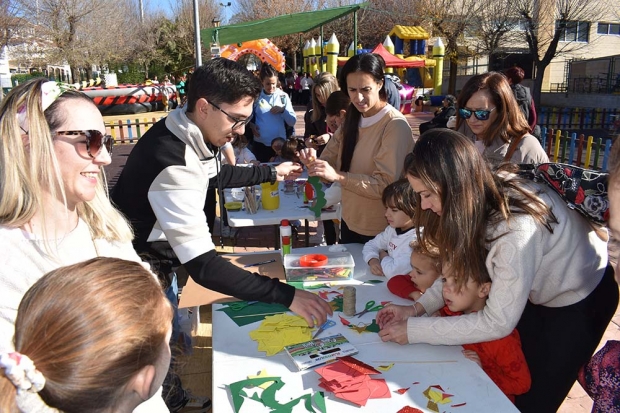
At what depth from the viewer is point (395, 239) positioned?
266 cm

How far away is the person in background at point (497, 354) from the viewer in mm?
1757

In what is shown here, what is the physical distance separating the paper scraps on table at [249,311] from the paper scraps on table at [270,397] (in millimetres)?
426

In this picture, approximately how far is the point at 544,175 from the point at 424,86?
25150 mm

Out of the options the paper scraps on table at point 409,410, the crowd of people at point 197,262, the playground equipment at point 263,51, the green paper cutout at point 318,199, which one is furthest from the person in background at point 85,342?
the playground equipment at point 263,51

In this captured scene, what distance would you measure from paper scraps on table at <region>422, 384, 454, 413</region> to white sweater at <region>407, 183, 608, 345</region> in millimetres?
225

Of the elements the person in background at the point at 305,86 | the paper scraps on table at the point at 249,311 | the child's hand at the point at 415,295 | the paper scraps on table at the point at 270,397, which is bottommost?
the paper scraps on table at the point at 270,397

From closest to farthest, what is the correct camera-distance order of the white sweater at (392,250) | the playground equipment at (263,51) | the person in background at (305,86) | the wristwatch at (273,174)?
the white sweater at (392,250)
the wristwatch at (273,174)
the playground equipment at (263,51)
the person in background at (305,86)

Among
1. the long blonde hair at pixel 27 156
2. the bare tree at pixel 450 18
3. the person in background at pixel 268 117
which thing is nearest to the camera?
the long blonde hair at pixel 27 156

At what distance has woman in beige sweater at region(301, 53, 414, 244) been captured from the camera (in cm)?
281

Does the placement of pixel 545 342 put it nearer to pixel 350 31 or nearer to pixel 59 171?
pixel 59 171

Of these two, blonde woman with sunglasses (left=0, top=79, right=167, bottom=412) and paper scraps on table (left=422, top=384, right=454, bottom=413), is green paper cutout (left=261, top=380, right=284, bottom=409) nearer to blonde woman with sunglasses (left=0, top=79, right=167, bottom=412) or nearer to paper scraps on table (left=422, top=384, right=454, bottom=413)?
blonde woman with sunglasses (left=0, top=79, right=167, bottom=412)

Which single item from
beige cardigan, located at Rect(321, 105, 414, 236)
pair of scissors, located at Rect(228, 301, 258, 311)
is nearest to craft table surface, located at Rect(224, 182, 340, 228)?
beige cardigan, located at Rect(321, 105, 414, 236)

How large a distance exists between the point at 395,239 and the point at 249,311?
3.11 ft

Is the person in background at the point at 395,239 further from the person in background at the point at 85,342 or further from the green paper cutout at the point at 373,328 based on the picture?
the person in background at the point at 85,342
